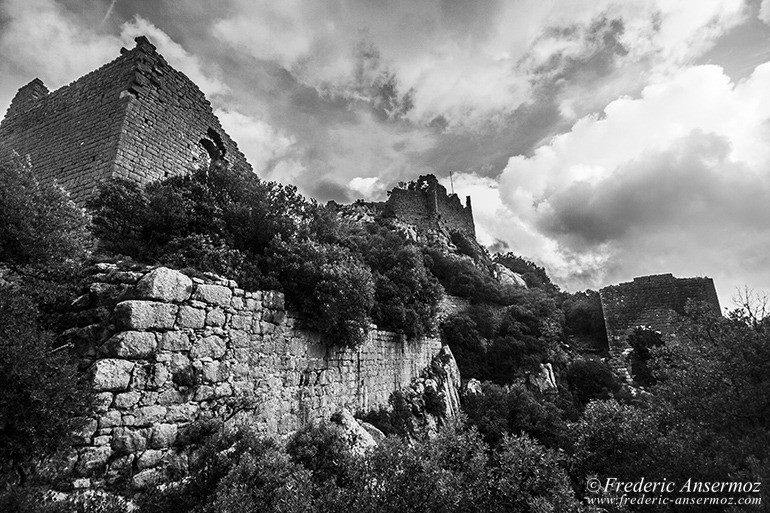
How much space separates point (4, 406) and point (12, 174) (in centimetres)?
380

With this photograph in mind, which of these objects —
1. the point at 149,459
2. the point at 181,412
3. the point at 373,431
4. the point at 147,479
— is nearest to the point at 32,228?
the point at 181,412

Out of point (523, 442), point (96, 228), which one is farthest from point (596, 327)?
point (96, 228)

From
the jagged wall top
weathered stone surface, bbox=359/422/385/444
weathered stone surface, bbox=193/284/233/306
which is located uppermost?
the jagged wall top

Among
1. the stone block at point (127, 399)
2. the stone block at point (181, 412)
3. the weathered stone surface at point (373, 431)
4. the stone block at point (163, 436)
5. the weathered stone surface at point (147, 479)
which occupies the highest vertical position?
the stone block at point (127, 399)

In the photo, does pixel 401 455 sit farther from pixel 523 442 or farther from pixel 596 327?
pixel 596 327

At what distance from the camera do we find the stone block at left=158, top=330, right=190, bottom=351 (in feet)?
18.5

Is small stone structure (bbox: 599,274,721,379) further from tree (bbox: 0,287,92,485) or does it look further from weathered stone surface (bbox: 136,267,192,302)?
tree (bbox: 0,287,92,485)

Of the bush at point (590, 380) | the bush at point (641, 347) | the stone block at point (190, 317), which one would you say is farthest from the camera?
the bush at point (641, 347)

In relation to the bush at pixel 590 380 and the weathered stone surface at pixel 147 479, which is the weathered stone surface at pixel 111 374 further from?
the bush at pixel 590 380

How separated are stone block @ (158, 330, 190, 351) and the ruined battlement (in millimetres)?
29544

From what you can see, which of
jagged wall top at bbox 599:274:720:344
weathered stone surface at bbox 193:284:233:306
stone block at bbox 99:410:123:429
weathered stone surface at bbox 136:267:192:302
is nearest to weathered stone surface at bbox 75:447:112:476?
stone block at bbox 99:410:123:429

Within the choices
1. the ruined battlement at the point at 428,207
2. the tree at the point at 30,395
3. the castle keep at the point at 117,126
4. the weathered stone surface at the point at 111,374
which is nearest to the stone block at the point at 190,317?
the weathered stone surface at the point at 111,374

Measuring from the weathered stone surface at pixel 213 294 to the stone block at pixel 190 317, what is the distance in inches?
8.8

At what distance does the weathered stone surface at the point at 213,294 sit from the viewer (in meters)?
6.31
